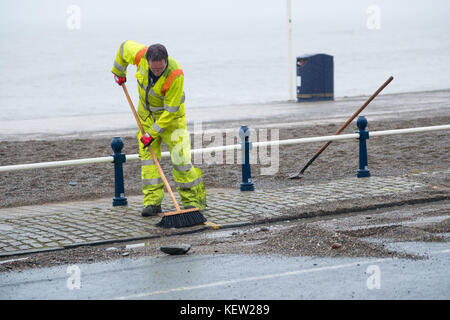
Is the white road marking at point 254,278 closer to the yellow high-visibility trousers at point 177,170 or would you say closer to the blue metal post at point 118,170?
the yellow high-visibility trousers at point 177,170

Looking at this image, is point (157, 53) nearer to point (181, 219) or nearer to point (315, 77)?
point (181, 219)

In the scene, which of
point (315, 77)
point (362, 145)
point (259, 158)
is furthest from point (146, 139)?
point (315, 77)

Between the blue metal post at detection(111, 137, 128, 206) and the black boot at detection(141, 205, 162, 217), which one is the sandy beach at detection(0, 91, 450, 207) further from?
the black boot at detection(141, 205, 162, 217)

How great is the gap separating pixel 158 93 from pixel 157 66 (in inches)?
15.0

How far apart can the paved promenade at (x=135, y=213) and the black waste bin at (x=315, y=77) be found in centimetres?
1472

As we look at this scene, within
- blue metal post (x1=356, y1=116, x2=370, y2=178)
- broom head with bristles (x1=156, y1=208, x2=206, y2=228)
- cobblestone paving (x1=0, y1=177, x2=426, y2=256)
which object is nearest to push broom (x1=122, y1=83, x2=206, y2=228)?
broom head with bristles (x1=156, y1=208, x2=206, y2=228)

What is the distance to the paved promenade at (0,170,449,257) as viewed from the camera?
8.13m

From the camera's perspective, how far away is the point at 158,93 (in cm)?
891

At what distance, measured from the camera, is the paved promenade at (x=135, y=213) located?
26.7 feet

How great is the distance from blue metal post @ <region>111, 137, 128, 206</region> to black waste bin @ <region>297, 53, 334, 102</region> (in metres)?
16.7

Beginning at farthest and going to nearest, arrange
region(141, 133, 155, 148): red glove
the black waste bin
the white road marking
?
the black waste bin
region(141, 133, 155, 148): red glove
the white road marking

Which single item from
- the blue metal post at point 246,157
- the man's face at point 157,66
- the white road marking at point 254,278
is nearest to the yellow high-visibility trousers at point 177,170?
the man's face at point 157,66
